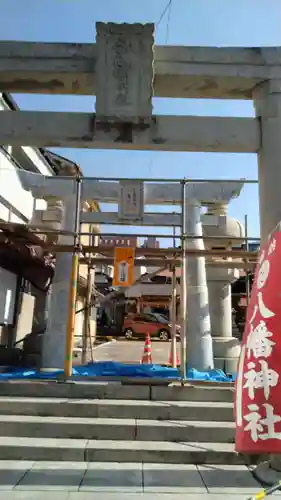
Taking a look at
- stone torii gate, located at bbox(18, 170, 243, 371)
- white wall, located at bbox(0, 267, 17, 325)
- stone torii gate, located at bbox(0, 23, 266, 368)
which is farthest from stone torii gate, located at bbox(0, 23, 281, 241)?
white wall, located at bbox(0, 267, 17, 325)

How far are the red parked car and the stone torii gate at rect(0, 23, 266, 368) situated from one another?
20.7 metres

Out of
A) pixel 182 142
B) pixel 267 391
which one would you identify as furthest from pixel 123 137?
pixel 267 391

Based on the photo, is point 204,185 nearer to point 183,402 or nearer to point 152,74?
point 152,74

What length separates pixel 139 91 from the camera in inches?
228

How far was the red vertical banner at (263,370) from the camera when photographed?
3467 mm

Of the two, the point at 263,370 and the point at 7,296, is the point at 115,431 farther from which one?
the point at 7,296

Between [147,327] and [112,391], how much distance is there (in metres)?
19.9

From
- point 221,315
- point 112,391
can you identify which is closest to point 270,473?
point 112,391

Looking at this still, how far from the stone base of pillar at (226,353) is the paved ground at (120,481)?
5260 millimetres

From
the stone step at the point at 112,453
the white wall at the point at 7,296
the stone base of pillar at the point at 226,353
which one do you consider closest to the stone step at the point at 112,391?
the stone step at the point at 112,453

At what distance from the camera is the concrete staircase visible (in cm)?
509

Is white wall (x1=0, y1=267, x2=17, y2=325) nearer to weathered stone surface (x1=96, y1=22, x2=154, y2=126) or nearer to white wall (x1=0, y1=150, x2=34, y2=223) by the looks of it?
white wall (x1=0, y1=150, x2=34, y2=223)

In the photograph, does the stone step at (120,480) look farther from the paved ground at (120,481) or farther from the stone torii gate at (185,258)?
the stone torii gate at (185,258)

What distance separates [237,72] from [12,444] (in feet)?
19.9
